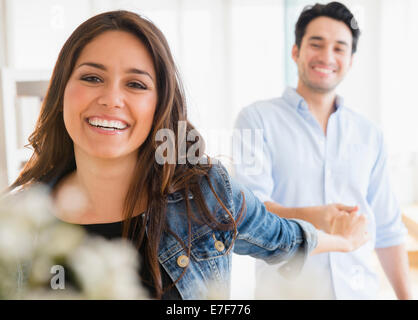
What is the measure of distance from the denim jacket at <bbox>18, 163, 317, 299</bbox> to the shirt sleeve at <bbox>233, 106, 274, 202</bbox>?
142 mm

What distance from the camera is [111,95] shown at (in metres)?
0.31

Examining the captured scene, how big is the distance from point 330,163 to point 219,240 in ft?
1.03

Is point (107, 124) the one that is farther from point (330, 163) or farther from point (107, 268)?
point (330, 163)

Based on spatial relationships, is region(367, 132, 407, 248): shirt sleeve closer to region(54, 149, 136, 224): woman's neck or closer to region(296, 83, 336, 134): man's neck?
region(296, 83, 336, 134): man's neck

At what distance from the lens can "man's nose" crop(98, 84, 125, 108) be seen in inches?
12.2

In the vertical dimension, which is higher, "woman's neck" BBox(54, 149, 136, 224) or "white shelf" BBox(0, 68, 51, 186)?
"white shelf" BBox(0, 68, 51, 186)

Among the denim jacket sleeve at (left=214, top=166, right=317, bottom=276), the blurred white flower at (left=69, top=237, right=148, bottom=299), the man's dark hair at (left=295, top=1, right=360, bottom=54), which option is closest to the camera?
the blurred white flower at (left=69, top=237, right=148, bottom=299)

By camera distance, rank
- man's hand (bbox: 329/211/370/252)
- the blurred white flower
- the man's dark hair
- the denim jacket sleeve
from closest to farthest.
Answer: the blurred white flower, the denim jacket sleeve, man's hand (bbox: 329/211/370/252), the man's dark hair

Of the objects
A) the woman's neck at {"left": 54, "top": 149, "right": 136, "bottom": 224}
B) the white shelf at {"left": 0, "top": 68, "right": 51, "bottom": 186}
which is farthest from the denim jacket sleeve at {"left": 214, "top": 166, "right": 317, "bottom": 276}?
the white shelf at {"left": 0, "top": 68, "right": 51, "bottom": 186}

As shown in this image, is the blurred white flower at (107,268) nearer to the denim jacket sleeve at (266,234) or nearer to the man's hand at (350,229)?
the denim jacket sleeve at (266,234)

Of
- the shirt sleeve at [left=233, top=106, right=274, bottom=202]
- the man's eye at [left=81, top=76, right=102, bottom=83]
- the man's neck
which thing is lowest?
the shirt sleeve at [left=233, top=106, right=274, bottom=202]

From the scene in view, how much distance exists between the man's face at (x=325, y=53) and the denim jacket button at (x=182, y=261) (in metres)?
0.41

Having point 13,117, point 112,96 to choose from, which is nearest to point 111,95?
point 112,96

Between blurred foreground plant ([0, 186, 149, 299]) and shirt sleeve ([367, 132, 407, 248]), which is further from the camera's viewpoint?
shirt sleeve ([367, 132, 407, 248])
